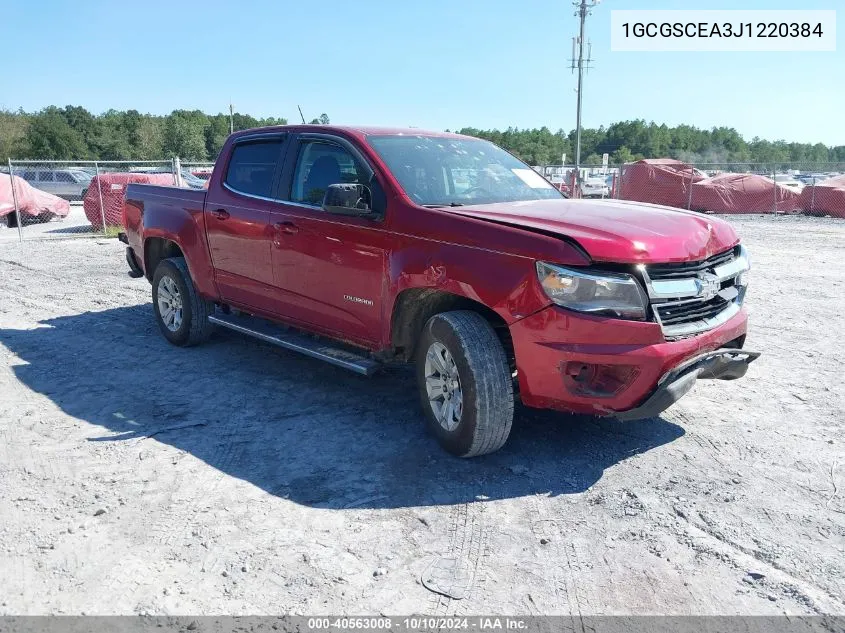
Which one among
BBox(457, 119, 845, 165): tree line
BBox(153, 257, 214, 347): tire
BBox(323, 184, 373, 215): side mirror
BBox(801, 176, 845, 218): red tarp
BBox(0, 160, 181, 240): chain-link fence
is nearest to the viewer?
BBox(323, 184, 373, 215): side mirror

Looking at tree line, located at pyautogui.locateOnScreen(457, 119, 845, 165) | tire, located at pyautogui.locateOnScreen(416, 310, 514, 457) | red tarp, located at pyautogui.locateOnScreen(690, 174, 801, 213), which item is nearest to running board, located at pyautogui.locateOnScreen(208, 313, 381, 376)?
tire, located at pyautogui.locateOnScreen(416, 310, 514, 457)

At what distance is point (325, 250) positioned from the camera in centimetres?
483

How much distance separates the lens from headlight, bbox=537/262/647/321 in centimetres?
358

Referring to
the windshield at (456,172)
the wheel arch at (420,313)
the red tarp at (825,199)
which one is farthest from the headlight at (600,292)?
the red tarp at (825,199)

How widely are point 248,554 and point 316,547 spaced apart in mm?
305

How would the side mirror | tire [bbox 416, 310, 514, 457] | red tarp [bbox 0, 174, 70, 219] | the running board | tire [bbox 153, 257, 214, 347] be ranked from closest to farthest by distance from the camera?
tire [bbox 416, 310, 514, 457] < the side mirror < the running board < tire [bbox 153, 257, 214, 347] < red tarp [bbox 0, 174, 70, 219]

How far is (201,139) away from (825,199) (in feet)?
211

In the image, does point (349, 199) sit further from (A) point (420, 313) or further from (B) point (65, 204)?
(B) point (65, 204)

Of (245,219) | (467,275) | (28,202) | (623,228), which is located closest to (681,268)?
(623,228)

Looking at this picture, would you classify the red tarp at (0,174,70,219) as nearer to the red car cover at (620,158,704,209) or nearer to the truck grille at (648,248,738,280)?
the red car cover at (620,158,704,209)

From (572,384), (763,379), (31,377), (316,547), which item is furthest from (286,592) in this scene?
(763,379)

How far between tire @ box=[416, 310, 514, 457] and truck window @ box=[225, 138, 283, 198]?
7.06 ft

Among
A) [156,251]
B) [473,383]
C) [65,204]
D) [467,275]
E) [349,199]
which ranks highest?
[349,199]

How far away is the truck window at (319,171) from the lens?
4.88 meters
